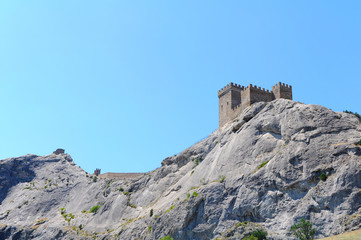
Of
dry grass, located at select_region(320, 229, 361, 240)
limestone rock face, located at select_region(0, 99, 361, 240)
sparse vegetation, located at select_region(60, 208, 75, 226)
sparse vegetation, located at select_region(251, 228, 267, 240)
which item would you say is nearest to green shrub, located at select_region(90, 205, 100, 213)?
limestone rock face, located at select_region(0, 99, 361, 240)

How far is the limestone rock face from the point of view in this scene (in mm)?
49531

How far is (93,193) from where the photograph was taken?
9519 centimetres

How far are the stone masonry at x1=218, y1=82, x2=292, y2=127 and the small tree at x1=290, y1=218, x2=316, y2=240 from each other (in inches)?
1085

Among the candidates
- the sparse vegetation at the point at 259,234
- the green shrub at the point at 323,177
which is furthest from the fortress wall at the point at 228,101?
the sparse vegetation at the point at 259,234

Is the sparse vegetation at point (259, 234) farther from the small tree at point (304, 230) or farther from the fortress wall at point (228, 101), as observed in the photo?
the fortress wall at point (228, 101)

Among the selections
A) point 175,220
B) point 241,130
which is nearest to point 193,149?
point 241,130

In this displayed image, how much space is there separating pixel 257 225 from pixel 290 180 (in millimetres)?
6827

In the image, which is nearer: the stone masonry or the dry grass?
the dry grass

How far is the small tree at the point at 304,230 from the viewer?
1797 inches

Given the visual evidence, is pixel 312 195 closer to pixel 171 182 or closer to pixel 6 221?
pixel 171 182

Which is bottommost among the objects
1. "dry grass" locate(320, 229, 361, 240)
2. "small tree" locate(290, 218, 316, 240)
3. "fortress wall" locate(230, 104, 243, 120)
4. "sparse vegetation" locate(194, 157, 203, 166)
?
"dry grass" locate(320, 229, 361, 240)

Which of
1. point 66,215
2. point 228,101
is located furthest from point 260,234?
point 66,215

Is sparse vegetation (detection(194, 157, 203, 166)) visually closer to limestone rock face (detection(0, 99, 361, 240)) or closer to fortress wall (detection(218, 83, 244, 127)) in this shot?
limestone rock face (detection(0, 99, 361, 240))

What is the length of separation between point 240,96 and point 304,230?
1354 inches
